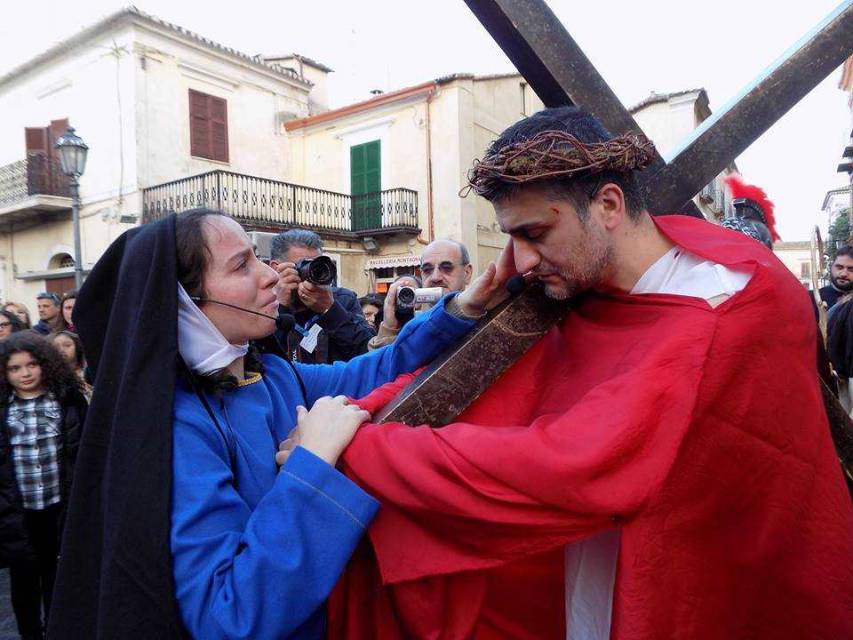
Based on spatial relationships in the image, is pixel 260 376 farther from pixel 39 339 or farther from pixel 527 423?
pixel 39 339

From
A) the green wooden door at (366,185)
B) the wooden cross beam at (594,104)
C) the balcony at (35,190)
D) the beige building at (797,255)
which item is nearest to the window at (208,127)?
the green wooden door at (366,185)

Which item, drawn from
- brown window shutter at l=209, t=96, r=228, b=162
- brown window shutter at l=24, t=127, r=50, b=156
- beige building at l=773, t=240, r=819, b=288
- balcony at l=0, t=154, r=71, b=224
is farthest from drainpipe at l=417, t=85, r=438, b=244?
beige building at l=773, t=240, r=819, b=288

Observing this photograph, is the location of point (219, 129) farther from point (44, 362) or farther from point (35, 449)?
point (35, 449)

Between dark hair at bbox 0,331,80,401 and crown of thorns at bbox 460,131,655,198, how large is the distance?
3.58 metres

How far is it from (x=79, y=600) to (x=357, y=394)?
959 mm

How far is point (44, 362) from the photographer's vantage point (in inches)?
154

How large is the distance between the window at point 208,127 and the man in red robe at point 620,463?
1528 cm

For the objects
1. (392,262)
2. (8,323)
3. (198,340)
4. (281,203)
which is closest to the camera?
(198,340)

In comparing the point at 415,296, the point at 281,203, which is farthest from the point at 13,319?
the point at 281,203

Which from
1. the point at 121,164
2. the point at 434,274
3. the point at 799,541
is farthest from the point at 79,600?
the point at 121,164

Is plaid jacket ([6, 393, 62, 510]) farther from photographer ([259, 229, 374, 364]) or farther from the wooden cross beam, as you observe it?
the wooden cross beam

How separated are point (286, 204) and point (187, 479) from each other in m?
15.4

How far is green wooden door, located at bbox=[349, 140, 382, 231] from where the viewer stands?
16328 millimetres

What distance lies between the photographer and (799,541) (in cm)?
125
